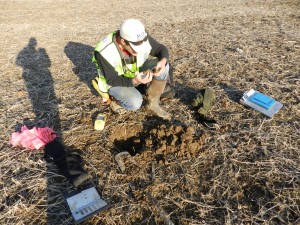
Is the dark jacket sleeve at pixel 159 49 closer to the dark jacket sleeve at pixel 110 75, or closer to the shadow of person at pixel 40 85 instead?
the dark jacket sleeve at pixel 110 75

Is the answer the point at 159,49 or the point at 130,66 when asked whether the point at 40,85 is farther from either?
the point at 159,49

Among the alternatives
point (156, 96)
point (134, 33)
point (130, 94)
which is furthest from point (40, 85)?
point (134, 33)

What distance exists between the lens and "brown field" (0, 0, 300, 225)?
232 centimetres

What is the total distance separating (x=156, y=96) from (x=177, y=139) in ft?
2.61

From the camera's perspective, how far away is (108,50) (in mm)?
3092

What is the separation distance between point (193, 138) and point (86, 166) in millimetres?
1221

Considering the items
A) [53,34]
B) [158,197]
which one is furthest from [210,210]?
[53,34]

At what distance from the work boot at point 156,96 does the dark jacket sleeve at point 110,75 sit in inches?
11.9

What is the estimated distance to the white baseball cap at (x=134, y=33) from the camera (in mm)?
2785

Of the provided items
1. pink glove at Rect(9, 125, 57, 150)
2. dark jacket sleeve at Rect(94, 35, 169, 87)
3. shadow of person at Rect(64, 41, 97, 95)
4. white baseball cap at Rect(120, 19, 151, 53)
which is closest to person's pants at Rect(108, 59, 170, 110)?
dark jacket sleeve at Rect(94, 35, 169, 87)

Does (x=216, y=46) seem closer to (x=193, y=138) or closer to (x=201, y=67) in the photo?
(x=201, y=67)

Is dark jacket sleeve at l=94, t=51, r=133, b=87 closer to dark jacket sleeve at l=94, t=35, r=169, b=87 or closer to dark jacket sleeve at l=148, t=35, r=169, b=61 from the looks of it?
dark jacket sleeve at l=94, t=35, r=169, b=87

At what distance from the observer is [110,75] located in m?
3.18

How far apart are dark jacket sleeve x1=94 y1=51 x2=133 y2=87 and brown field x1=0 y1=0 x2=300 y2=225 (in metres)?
0.48
